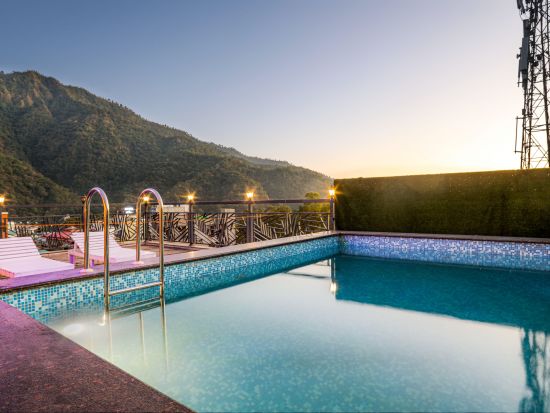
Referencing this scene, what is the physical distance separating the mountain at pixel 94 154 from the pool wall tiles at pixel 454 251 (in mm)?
21676

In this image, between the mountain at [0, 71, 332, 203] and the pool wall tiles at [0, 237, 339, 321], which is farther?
the mountain at [0, 71, 332, 203]

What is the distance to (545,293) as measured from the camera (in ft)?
15.3

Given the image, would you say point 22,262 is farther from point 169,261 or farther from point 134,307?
point 169,261

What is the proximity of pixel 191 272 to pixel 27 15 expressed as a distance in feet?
83.0

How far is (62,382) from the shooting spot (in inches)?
56.0

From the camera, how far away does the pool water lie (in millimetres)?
2201

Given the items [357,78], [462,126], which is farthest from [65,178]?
[462,126]

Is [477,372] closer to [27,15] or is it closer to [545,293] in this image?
[545,293]

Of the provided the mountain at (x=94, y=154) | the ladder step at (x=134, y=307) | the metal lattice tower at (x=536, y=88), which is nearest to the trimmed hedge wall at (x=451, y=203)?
the ladder step at (x=134, y=307)

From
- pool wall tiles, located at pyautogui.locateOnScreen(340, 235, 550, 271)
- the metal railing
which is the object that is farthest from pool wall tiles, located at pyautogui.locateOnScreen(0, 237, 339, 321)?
the metal railing

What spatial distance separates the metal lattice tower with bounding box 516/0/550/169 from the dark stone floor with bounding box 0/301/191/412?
19873mm

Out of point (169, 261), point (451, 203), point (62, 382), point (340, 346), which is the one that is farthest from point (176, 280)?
point (451, 203)

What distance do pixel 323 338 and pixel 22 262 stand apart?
338 cm

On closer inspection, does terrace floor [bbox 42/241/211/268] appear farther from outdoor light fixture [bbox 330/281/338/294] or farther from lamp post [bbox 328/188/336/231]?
outdoor light fixture [bbox 330/281/338/294]
